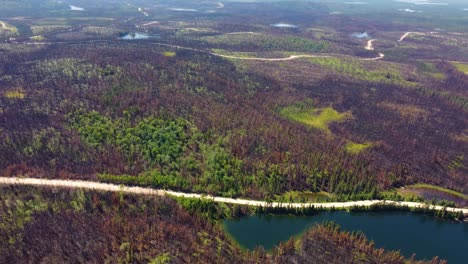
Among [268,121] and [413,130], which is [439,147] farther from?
→ [268,121]

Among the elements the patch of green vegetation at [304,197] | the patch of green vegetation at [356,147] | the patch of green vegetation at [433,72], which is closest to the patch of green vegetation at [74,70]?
the patch of green vegetation at [304,197]

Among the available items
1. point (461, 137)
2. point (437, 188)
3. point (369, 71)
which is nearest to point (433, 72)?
point (369, 71)

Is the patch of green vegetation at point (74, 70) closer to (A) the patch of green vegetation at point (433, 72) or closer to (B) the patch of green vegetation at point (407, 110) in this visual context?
(B) the patch of green vegetation at point (407, 110)

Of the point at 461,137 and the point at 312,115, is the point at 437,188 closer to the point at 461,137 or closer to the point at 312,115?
the point at 461,137

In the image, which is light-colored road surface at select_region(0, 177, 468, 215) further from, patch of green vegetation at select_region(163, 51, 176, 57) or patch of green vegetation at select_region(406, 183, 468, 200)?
patch of green vegetation at select_region(163, 51, 176, 57)

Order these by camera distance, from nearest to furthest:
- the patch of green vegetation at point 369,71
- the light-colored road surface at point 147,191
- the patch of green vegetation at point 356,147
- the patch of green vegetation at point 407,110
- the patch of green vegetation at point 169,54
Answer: the light-colored road surface at point 147,191 → the patch of green vegetation at point 356,147 → the patch of green vegetation at point 407,110 → the patch of green vegetation at point 369,71 → the patch of green vegetation at point 169,54

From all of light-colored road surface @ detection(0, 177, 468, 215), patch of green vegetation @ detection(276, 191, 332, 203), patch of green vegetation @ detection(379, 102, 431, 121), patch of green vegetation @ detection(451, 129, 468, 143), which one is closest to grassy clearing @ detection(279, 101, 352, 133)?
patch of green vegetation @ detection(379, 102, 431, 121)
